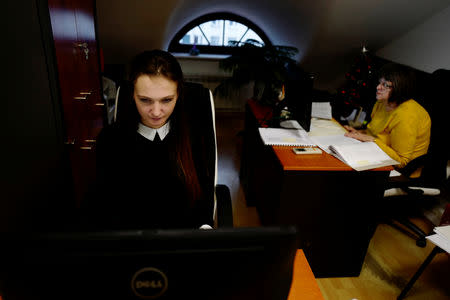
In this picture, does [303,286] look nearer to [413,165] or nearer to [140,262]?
[140,262]

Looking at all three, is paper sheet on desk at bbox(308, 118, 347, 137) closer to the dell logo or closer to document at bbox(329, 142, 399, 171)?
document at bbox(329, 142, 399, 171)

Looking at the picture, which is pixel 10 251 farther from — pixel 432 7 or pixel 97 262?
pixel 432 7

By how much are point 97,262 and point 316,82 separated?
15.9 ft

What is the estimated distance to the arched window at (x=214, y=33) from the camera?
4703 mm

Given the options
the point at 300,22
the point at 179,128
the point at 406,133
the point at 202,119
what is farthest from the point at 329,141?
the point at 300,22

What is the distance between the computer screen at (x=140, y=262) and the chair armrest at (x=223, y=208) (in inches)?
32.9

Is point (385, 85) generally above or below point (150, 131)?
above

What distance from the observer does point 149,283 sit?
1.75 feet

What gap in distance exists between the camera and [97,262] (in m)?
0.52

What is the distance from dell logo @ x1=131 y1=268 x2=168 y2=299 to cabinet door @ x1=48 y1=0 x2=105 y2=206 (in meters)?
1.65

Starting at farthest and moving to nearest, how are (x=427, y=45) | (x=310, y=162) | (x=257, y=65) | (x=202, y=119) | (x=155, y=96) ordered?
(x=257, y=65), (x=427, y=45), (x=310, y=162), (x=202, y=119), (x=155, y=96)

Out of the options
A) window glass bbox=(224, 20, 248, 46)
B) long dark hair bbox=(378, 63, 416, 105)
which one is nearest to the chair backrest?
long dark hair bbox=(378, 63, 416, 105)

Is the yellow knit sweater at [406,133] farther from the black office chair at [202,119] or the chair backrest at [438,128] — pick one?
the black office chair at [202,119]

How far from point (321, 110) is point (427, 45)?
1800 millimetres
